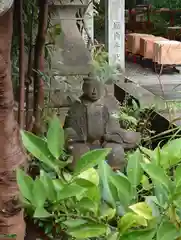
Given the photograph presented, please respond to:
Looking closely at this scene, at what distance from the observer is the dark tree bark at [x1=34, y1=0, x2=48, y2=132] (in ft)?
6.06

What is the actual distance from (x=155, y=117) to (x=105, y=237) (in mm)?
2170

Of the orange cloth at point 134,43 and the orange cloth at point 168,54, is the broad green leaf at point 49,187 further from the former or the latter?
the orange cloth at point 134,43

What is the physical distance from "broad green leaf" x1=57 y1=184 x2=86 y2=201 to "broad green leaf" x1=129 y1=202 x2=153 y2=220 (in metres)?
0.17

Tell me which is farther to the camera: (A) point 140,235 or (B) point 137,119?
(B) point 137,119

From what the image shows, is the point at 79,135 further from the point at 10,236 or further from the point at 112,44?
the point at 112,44

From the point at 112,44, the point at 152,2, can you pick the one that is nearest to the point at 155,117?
the point at 112,44

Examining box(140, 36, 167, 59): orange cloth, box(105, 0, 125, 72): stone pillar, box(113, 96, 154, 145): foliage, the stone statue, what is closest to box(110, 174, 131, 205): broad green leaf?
the stone statue

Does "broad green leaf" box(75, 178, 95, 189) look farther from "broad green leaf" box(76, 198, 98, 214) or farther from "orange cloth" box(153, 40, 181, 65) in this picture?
"orange cloth" box(153, 40, 181, 65)

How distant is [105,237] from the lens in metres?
1.46

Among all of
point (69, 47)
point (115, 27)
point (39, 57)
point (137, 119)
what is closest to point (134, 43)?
point (115, 27)

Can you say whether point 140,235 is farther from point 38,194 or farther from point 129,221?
point 38,194

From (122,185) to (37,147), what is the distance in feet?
1.04

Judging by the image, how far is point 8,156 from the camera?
4.68 ft

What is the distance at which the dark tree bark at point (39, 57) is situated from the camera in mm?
1847
